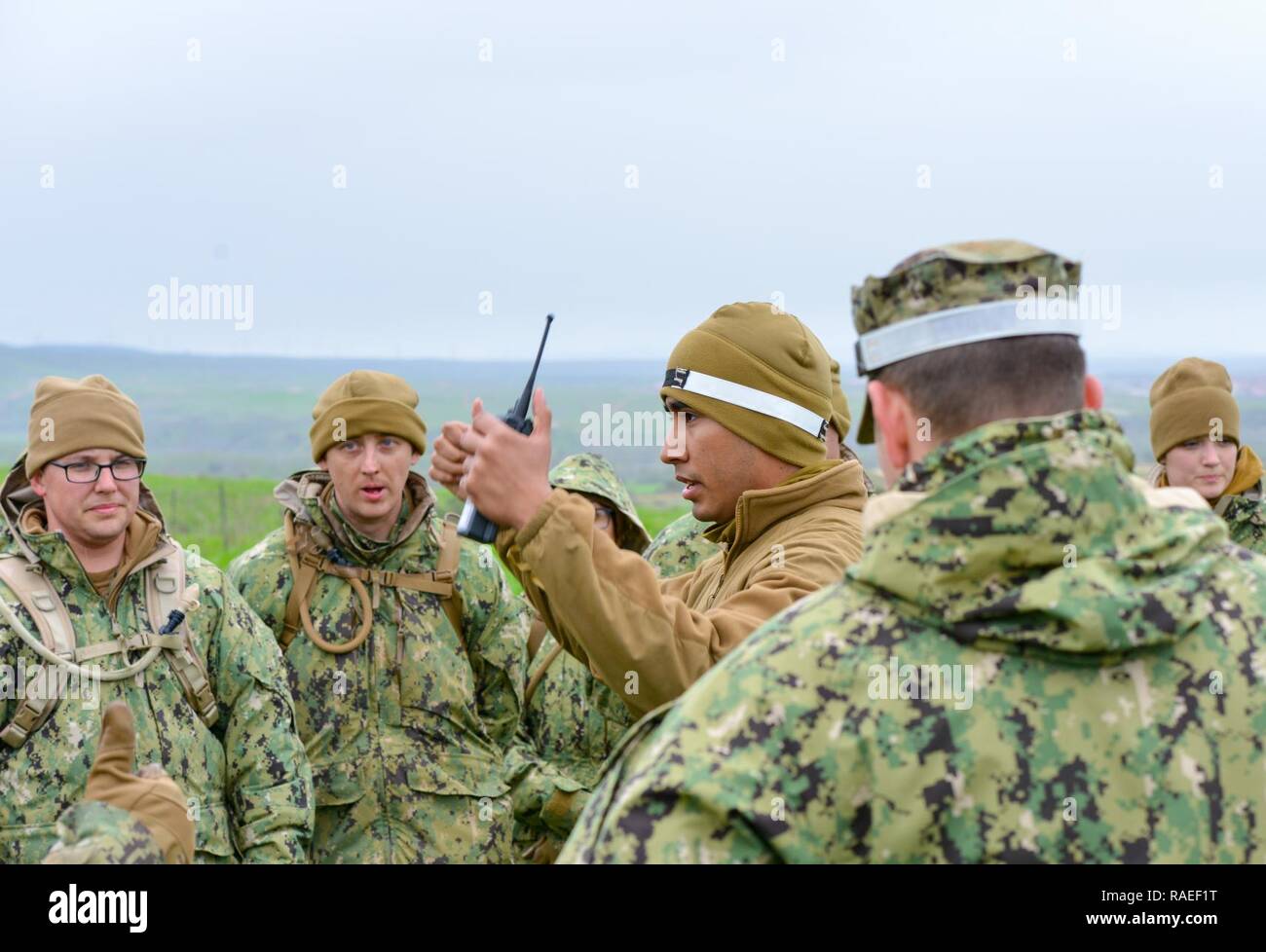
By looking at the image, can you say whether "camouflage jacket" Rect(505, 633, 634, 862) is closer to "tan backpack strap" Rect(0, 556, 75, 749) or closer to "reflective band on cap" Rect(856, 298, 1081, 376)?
"tan backpack strap" Rect(0, 556, 75, 749)

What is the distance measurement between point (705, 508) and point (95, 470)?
105 inches

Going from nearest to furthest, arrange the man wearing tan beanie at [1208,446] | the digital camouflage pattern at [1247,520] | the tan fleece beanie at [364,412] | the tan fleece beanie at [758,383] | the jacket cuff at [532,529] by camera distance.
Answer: the jacket cuff at [532,529], the tan fleece beanie at [758,383], the tan fleece beanie at [364,412], the digital camouflage pattern at [1247,520], the man wearing tan beanie at [1208,446]

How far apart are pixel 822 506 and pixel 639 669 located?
120 centimetres

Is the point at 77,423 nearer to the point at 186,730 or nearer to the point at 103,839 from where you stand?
the point at 186,730

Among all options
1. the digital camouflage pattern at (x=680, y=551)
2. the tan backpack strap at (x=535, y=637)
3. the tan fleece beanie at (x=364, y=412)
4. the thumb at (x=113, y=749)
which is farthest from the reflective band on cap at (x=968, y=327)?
the tan backpack strap at (x=535, y=637)

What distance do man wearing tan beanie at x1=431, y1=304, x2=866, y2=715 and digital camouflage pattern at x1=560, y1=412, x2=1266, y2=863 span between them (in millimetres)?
1444

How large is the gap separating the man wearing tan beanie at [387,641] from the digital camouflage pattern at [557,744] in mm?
112

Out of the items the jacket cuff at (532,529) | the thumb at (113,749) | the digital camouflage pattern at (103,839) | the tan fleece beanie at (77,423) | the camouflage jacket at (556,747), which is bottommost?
the camouflage jacket at (556,747)

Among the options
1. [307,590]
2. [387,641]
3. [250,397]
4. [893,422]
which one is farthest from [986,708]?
[250,397]

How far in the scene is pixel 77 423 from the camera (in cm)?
655

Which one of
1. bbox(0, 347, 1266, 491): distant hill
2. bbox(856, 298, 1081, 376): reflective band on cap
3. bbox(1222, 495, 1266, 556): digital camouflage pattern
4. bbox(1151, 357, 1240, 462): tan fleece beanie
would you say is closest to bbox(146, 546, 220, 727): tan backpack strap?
bbox(856, 298, 1081, 376): reflective band on cap

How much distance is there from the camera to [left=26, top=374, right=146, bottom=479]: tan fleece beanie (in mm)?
6527

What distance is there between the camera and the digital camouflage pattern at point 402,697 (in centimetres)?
757

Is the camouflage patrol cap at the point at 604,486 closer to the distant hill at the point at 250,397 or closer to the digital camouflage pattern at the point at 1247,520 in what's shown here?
the digital camouflage pattern at the point at 1247,520
